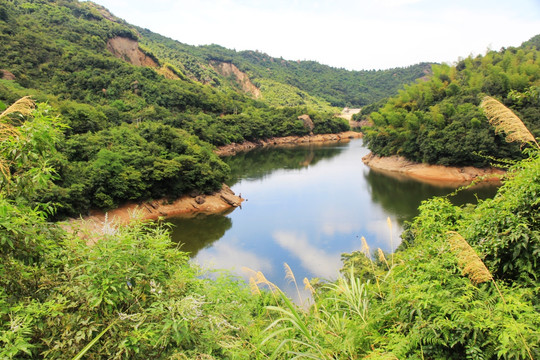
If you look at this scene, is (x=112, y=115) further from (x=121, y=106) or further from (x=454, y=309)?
(x=454, y=309)

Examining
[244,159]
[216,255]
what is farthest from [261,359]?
[244,159]

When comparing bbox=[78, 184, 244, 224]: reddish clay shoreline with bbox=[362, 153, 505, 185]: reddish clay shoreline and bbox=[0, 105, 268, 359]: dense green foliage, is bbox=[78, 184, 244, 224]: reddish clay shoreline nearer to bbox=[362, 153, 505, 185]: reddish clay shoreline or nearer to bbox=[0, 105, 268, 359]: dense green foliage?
bbox=[0, 105, 268, 359]: dense green foliage

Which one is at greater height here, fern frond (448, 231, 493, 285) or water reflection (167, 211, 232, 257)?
fern frond (448, 231, 493, 285)

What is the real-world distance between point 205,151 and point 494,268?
2249 cm

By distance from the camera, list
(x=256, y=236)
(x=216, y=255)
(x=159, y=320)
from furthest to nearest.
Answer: (x=256, y=236) → (x=216, y=255) → (x=159, y=320)

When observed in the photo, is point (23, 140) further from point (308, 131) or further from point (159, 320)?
point (308, 131)

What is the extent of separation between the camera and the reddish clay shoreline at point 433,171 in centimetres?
2793

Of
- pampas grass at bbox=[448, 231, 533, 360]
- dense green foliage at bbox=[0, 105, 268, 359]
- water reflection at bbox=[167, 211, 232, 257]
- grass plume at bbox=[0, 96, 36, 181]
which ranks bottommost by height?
water reflection at bbox=[167, 211, 232, 257]

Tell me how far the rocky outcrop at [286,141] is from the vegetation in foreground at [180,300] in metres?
40.0

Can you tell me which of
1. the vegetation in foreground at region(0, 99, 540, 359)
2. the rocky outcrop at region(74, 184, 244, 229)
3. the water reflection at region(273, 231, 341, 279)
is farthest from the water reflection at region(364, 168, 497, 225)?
the vegetation in foreground at region(0, 99, 540, 359)

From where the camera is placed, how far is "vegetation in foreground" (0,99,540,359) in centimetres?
243

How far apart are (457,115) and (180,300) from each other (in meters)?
33.2

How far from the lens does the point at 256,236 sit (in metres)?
17.8

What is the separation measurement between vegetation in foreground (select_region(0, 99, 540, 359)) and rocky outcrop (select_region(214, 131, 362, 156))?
131ft
